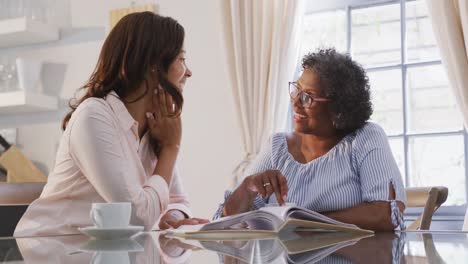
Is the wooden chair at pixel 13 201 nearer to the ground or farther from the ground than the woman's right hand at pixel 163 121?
nearer to the ground

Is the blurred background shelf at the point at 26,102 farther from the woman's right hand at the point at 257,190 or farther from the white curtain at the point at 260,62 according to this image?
the woman's right hand at the point at 257,190

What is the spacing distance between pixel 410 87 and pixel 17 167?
2.44 metres

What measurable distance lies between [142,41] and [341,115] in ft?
2.18

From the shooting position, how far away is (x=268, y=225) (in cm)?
151

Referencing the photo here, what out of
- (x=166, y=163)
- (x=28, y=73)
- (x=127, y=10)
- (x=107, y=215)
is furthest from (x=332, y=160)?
(x=28, y=73)

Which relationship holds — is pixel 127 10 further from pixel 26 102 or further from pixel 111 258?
pixel 111 258

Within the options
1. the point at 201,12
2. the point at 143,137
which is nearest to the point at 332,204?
the point at 143,137

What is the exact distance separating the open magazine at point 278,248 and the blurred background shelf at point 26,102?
10.3ft

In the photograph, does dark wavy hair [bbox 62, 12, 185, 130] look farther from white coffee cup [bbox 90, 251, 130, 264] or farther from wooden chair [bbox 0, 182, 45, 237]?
white coffee cup [bbox 90, 251, 130, 264]

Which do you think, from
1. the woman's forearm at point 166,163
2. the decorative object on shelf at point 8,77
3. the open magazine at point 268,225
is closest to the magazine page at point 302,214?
the open magazine at point 268,225

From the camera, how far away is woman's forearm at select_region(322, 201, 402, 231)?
1.82 m

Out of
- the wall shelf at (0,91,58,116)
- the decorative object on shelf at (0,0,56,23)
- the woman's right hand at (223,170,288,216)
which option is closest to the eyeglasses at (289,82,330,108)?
the woman's right hand at (223,170,288,216)

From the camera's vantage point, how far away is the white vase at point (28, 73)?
14.1ft

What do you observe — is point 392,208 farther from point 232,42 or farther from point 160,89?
point 232,42
